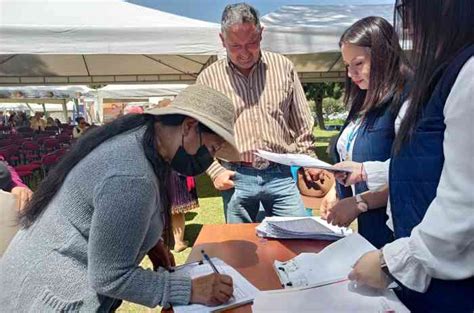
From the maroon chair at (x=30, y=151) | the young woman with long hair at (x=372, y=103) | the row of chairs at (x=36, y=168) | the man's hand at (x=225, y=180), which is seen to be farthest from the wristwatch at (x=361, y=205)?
Result: the maroon chair at (x=30, y=151)

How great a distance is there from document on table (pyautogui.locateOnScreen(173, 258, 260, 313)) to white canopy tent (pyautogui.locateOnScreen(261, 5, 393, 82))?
191cm

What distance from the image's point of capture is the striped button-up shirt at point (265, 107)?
1989mm

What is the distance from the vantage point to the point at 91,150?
1095mm

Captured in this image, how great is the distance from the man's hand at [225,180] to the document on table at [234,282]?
0.66 m

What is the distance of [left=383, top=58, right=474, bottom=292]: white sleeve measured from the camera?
69 centimetres

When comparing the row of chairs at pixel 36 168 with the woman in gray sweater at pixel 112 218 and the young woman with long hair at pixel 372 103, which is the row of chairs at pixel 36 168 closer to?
the woman in gray sweater at pixel 112 218

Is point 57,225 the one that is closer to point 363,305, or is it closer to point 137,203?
point 137,203

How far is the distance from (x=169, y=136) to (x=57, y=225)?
14.5 inches

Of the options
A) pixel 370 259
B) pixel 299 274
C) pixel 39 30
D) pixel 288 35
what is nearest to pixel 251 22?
pixel 299 274

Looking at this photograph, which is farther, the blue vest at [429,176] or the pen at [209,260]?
the pen at [209,260]

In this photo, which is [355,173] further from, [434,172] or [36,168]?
[36,168]

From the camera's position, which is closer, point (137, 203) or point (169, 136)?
point (137, 203)

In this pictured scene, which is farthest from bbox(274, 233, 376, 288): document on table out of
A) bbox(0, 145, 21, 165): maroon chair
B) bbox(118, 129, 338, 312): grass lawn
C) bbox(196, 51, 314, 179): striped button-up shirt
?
bbox(0, 145, 21, 165): maroon chair

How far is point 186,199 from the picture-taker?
4074 mm
